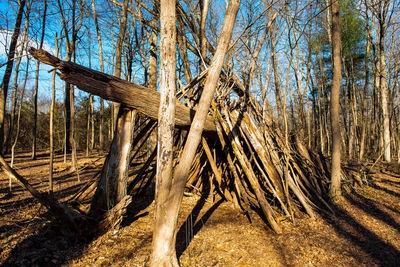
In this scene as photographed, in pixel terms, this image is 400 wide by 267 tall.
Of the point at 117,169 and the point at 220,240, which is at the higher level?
the point at 117,169

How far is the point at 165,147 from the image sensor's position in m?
2.44

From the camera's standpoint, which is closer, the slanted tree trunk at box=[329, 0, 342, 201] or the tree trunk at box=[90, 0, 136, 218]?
the tree trunk at box=[90, 0, 136, 218]

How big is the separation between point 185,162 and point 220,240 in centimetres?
161

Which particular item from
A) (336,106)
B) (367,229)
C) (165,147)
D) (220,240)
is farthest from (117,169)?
(336,106)

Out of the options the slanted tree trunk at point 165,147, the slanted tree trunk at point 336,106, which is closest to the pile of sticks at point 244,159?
the slanted tree trunk at point 336,106

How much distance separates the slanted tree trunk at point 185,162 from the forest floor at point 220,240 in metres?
0.57

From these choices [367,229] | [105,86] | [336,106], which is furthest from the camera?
[336,106]

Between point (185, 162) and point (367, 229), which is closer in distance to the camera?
point (185, 162)

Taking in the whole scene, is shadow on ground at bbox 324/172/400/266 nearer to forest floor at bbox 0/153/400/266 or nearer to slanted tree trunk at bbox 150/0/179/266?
forest floor at bbox 0/153/400/266

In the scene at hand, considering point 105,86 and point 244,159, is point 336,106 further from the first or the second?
point 105,86

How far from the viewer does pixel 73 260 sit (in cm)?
269

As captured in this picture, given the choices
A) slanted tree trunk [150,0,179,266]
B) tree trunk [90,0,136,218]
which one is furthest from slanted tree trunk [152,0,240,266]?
tree trunk [90,0,136,218]

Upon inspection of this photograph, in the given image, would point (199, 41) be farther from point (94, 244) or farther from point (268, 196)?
point (94, 244)

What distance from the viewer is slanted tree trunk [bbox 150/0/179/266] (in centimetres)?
233
